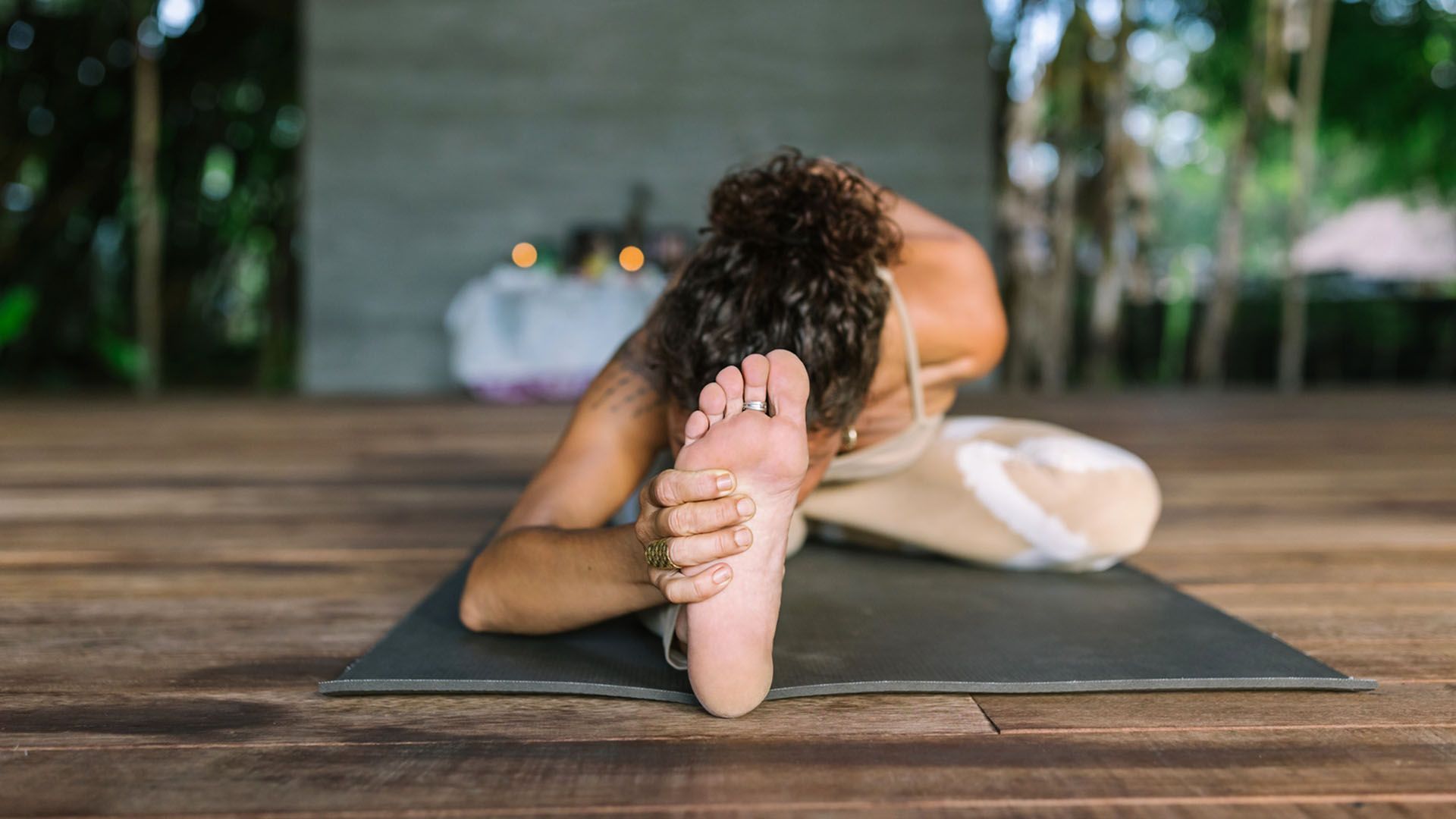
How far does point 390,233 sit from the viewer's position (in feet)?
16.1

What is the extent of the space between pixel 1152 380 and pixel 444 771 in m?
5.85

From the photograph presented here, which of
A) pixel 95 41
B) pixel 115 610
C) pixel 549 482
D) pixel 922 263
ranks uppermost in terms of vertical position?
pixel 95 41

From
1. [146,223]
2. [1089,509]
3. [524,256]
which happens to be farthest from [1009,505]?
[146,223]

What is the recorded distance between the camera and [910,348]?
1111 millimetres

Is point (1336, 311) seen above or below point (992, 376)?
above

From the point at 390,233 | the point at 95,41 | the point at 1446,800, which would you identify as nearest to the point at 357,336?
the point at 390,233

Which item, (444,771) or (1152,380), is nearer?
(444,771)

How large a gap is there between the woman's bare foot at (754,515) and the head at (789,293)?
11cm

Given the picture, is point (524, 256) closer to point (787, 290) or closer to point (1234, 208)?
point (1234, 208)

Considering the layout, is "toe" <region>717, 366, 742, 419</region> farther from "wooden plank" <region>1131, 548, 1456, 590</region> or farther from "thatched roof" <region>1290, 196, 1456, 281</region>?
"thatched roof" <region>1290, 196, 1456, 281</region>

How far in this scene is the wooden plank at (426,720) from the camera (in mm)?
794

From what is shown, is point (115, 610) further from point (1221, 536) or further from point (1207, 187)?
point (1207, 187)

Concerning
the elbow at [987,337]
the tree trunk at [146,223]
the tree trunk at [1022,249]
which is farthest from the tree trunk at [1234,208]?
the tree trunk at [146,223]

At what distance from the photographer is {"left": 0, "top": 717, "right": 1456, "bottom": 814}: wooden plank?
0.68 m
